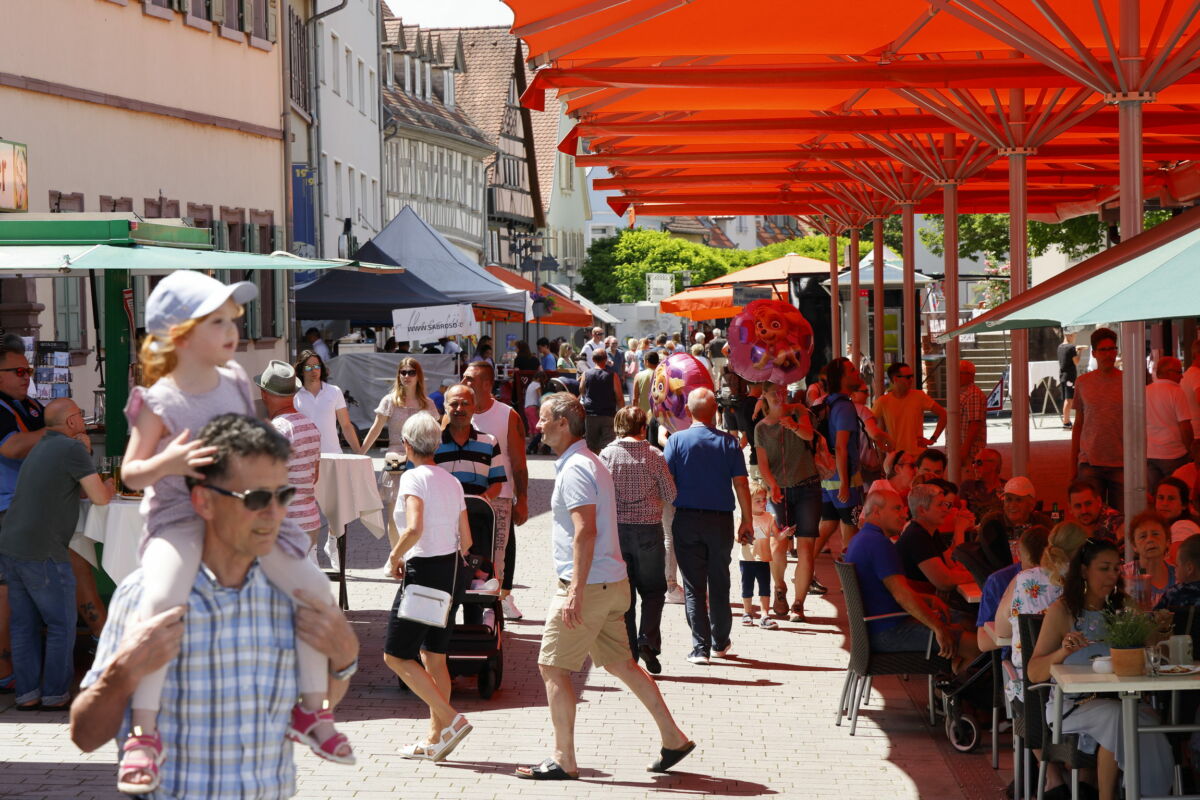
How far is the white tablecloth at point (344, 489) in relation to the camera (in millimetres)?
12523

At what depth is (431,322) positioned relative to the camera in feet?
88.6

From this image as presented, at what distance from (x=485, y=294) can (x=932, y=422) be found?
8899 mm

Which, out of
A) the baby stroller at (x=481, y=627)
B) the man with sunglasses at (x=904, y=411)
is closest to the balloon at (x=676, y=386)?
the man with sunglasses at (x=904, y=411)

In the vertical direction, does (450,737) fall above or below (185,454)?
below

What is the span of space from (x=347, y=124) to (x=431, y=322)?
16660 millimetres

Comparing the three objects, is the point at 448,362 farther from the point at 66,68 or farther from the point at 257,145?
the point at 66,68

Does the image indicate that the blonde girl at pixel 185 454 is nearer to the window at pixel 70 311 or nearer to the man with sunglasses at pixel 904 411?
the man with sunglasses at pixel 904 411

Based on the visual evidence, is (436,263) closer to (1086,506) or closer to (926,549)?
(926,549)

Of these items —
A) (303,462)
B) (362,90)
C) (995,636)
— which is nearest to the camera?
(995,636)

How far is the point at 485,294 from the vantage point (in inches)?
1128

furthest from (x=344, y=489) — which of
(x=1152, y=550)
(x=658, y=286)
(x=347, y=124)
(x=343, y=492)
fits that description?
(x=658, y=286)

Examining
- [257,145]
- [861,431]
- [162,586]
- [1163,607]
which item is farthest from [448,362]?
[162,586]

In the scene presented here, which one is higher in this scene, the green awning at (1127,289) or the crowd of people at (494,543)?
the green awning at (1127,289)

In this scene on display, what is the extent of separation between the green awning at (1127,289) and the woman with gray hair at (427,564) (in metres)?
2.51
